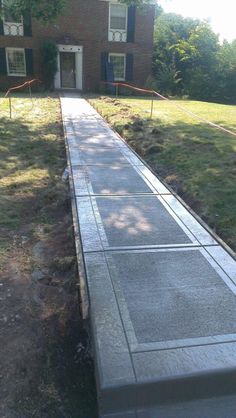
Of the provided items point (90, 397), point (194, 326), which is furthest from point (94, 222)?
point (90, 397)

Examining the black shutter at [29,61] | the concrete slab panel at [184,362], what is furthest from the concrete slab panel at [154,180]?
the black shutter at [29,61]

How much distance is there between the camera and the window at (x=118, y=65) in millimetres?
23469

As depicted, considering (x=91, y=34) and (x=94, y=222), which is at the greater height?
(x=91, y=34)

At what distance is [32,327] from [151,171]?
4325mm

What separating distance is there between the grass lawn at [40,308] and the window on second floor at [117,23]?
1877cm

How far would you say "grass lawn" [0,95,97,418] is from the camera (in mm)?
2547

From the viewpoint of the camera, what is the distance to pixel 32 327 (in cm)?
310

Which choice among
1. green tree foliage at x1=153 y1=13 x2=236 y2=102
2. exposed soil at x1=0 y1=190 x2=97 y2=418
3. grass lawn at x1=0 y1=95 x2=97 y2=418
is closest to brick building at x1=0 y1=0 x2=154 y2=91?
green tree foliage at x1=153 y1=13 x2=236 y2=102

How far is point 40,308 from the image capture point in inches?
131

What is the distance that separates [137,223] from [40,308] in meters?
1.83

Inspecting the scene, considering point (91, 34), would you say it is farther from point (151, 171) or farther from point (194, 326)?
point (194, 326)

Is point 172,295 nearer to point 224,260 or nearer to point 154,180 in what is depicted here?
point 224,260

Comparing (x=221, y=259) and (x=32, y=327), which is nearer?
(x=32, y=327)

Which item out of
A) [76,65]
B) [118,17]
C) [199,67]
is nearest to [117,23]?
[118,17]
